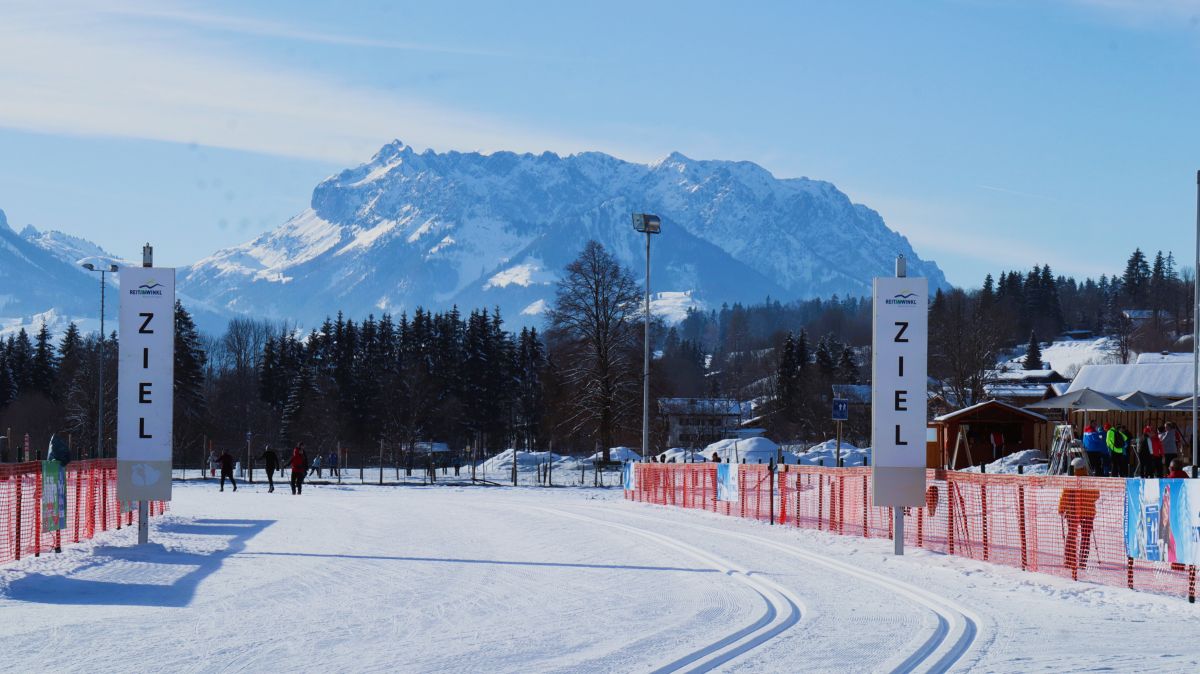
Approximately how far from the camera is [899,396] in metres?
20.1

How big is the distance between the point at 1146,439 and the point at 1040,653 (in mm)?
22726

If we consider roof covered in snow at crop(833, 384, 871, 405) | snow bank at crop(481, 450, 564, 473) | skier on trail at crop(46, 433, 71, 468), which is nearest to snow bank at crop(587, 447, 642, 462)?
snow bank at crop(481, 450, 564, 473)

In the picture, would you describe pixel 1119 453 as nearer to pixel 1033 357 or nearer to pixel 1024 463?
pixel 1024 463

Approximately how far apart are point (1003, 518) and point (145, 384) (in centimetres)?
1316

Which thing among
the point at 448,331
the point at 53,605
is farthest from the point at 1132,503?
the point at 448,331

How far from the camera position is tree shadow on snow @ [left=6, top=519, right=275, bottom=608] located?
1428 centimetres

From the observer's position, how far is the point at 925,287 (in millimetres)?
19688

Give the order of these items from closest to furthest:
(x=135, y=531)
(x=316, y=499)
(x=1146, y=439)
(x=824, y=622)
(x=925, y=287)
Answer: (x=824, y=622), (x=925, y=287), (x=135, y=531), (x=1146, y=439), (x=316, y=499)

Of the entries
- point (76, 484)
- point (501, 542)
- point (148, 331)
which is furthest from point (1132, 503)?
point (76, 484)

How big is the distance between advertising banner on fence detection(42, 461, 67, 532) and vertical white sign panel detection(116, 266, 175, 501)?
35.5 inches

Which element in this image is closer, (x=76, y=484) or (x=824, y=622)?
(x=824, y=622)

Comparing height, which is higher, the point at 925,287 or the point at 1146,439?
the point at 925,287

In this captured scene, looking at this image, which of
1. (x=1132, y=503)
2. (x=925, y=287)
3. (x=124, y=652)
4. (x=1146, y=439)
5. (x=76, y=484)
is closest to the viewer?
(x=124, y=652)

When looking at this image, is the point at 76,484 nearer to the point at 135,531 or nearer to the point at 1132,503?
the point at 135,531
